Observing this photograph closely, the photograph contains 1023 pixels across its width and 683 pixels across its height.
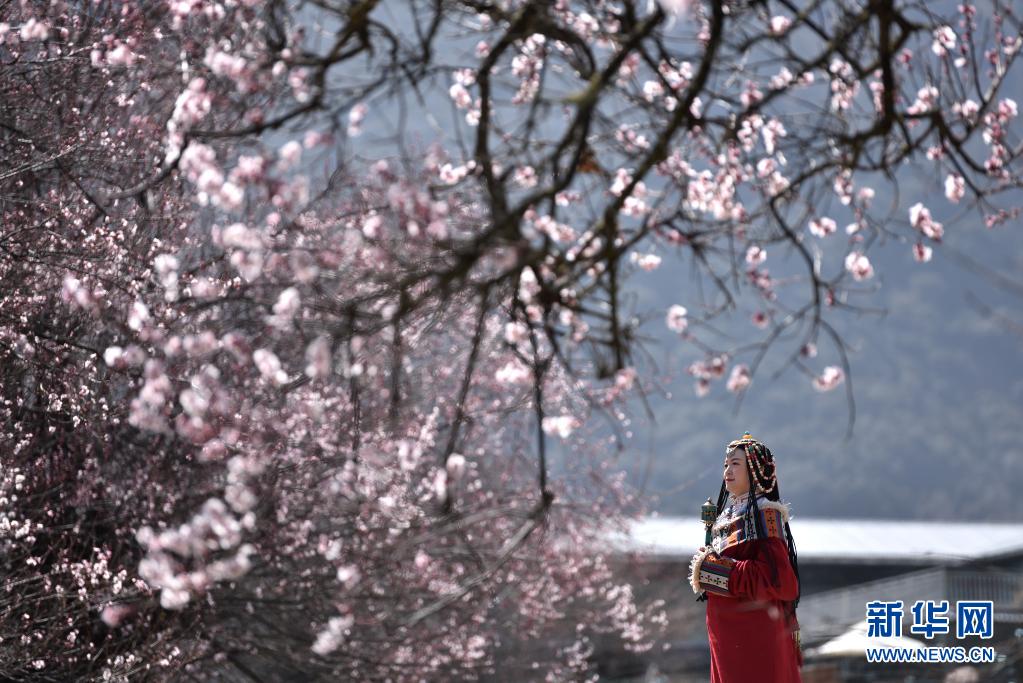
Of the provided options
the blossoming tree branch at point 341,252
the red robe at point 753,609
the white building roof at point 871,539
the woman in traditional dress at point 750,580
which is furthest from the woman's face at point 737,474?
the white building roof at point 871,539

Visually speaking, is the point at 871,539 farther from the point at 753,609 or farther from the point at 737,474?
the point at 753,609

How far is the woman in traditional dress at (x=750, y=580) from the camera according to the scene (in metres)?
6.79

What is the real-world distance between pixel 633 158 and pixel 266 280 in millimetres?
5225

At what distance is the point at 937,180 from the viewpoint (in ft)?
23.9

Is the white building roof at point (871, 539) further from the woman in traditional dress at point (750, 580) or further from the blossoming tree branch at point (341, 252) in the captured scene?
the woman in traditional dress at point (750, 580)

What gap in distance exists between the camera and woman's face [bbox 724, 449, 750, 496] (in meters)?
7.08

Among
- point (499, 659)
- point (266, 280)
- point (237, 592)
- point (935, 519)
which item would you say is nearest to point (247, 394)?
point (266, 280)

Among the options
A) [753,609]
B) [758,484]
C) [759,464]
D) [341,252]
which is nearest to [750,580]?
[753,609]

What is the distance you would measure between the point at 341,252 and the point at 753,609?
9.95 ft

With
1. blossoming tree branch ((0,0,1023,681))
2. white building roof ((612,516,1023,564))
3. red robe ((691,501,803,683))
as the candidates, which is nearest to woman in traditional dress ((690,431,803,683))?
red robe ((691,501,803,683))

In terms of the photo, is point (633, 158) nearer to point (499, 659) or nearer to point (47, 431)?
point (47, 431)

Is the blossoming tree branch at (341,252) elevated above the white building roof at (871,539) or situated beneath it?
situated beneath

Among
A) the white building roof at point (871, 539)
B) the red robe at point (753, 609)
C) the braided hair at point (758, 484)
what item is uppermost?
the white building roof at point (871, 539)

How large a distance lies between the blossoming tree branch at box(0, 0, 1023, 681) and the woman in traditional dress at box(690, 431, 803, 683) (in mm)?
692
